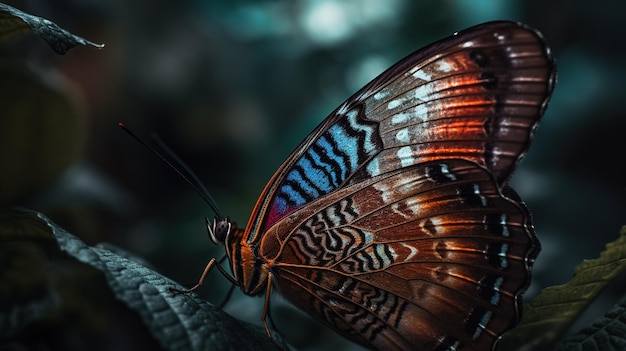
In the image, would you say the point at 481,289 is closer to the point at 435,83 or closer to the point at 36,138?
the point at 435,83

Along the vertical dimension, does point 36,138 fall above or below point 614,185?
below

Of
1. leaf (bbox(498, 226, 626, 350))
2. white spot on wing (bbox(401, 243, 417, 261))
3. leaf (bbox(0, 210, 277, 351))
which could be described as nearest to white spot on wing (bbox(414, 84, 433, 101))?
white spot on wing (bbox(401, 243, 417, 261))

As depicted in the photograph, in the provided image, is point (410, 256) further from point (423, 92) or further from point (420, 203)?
point (423, 92)

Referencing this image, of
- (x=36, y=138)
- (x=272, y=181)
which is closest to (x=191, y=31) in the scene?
(x=36, y=138)

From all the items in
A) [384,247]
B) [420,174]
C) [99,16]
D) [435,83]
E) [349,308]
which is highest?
[99,16]

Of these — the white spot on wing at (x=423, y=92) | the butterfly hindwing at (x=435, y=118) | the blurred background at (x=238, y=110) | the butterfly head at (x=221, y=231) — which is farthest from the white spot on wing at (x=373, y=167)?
the blurred background at (x=238, y=110)

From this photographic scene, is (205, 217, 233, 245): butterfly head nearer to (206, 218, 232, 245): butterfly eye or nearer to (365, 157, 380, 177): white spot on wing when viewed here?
(206, 218, 232, 245): butterfly eye

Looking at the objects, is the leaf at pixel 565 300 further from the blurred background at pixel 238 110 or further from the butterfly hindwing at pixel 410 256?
the blurred background at pixel 238 110
